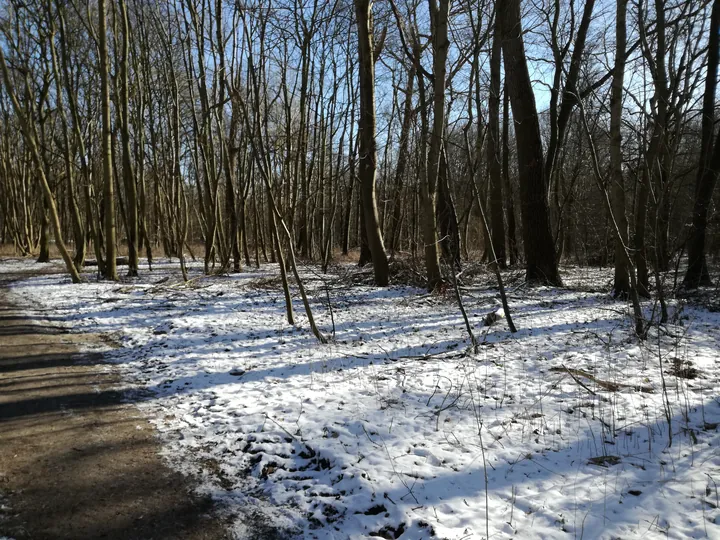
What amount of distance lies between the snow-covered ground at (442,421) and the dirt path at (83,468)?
0.26 metres

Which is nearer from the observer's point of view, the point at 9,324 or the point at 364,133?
the point at 9,324

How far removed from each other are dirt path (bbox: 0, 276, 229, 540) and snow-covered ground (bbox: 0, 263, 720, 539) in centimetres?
26

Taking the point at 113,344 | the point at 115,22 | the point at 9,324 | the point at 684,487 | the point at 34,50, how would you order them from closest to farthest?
the point at 684,487 < the point at 113,344 < the point at 9,324 < the point at 115,22 < the point at 34,50

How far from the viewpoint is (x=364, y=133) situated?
11625 millimetres

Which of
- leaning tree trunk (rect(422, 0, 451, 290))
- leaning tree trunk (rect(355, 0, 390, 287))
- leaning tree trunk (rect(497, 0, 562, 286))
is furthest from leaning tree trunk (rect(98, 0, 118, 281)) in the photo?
leaning tree trunk (rect(497, 0, 562, 286))

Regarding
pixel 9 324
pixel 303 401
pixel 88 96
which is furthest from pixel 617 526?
pixel 88 96

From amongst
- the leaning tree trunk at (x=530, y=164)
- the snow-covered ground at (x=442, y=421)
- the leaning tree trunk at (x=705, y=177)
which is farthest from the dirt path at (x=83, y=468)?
the leaning tree trunk at (x=705, y=177)

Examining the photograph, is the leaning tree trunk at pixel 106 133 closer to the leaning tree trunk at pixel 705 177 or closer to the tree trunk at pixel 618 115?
the tree trunk at pixel 618 115

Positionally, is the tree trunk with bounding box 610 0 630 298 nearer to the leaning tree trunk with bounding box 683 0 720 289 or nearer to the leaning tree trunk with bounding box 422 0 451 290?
the leaning tree trunk with bounding box 422 0 451 290

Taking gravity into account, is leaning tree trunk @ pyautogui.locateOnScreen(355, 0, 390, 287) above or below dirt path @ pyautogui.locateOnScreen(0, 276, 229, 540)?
above

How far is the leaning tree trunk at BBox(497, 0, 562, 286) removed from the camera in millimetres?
11531

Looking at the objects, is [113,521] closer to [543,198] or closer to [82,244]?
[543,198]

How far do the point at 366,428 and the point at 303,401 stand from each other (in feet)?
3.21

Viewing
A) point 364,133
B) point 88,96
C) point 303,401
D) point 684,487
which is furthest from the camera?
point 88,96
